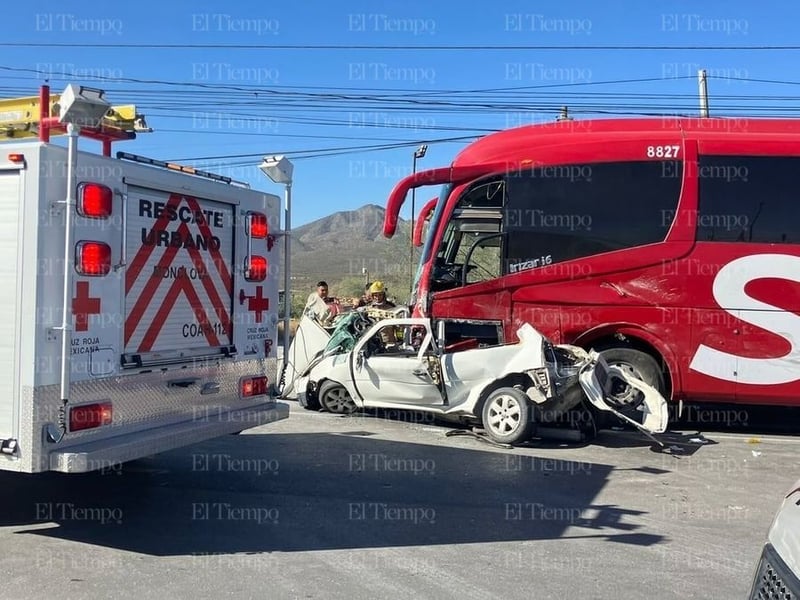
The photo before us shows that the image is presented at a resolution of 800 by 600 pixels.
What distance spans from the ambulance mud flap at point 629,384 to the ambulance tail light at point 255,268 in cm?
385

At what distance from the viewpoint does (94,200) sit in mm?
5168

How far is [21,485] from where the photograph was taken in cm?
697

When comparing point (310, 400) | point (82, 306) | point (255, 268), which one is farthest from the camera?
point (310, 400)

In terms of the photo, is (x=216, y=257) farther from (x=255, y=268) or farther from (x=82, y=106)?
(x=82, y=106)

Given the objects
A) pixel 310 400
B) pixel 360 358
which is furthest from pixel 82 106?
pixel 310 400

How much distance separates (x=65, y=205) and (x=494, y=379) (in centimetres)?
548

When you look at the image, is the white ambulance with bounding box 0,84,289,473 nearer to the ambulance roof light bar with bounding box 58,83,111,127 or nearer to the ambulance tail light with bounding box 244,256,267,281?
the ambulance tail light with bounding box 244,256,267,281

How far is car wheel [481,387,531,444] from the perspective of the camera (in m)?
8.91

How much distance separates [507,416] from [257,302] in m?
3.46

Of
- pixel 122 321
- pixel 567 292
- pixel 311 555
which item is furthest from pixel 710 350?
pixel 122 321

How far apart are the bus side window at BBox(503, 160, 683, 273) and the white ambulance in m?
4.25

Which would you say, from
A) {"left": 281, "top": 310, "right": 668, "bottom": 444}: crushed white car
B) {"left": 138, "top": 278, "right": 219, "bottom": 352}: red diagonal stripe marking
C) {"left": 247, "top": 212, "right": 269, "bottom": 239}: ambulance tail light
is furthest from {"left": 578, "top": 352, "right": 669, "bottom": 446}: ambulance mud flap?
{"left": 138, "top": 278, "right": 219, "bottom": 352}: red diagonal stripe marking

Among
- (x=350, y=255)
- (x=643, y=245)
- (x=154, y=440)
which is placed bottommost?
(x=154, y=440)

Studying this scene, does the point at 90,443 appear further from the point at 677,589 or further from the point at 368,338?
the point at 368,338
